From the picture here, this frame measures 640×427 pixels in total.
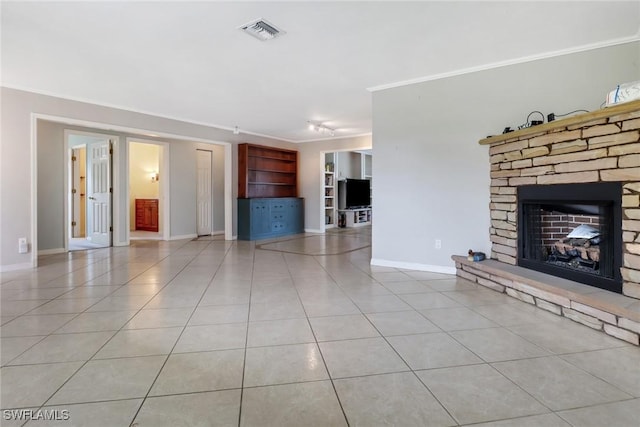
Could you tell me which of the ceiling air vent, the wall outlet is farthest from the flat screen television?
the wall outlet

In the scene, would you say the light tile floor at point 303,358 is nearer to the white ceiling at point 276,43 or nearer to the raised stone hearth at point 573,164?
the raised stone hearth at point 573,164

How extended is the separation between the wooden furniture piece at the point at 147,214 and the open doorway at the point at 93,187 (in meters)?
1.59

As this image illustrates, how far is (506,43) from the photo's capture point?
121 inches

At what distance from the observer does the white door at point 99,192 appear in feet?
21.0

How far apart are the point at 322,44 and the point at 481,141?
6.56 ft

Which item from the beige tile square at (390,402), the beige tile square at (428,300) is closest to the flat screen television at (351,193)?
the beige tile square at (428,300)

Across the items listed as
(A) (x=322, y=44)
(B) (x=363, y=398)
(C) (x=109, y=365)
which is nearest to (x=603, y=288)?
(B) (x=363, y=398)

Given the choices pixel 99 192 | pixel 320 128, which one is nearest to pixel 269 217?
pixel 320 128

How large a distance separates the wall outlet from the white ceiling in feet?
6.49

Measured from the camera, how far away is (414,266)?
4.16m

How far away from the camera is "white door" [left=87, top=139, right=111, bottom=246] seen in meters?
6.39

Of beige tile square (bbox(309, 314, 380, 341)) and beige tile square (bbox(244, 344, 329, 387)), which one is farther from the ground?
beige tile square (bbox(309, 314, 380, 341))

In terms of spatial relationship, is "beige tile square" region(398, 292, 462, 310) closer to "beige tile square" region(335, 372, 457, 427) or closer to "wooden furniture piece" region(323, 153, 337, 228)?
"beige tile square" region(335, 372, 457, 427)

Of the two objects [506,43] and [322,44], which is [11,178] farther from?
[506,43]
